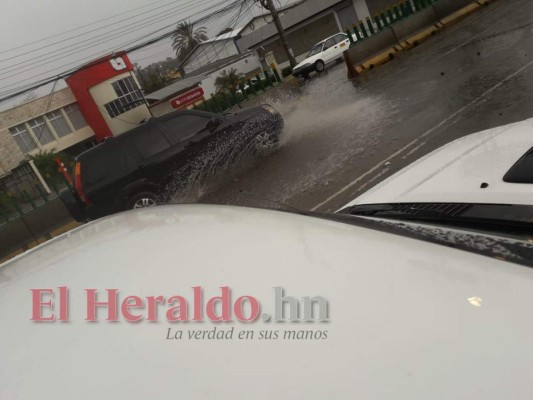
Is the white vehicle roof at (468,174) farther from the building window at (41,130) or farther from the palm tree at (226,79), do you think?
the building window at (41,130)

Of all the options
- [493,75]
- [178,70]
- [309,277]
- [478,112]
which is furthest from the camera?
[178,70]

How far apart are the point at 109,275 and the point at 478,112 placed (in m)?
7.21

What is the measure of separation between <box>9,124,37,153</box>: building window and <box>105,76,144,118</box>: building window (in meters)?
6.66

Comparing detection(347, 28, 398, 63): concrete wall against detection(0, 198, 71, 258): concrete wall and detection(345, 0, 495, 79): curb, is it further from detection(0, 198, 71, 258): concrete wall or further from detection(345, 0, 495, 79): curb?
detection(0, 198, 71, 258): concrete wall

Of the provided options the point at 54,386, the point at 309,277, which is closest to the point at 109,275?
the point at 54,386

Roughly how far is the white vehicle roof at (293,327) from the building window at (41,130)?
39.4 metres

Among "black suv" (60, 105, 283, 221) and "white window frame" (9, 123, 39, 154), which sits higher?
"white window frame" (9, 123, 39, 154)

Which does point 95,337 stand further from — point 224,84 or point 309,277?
point 224,84

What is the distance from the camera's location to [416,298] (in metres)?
1.17

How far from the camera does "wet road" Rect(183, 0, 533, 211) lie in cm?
675

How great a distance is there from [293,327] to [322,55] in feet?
76.2

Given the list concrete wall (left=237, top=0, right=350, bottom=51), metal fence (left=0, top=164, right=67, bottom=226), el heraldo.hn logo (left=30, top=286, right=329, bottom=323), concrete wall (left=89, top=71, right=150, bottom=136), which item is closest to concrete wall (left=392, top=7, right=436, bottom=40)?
metal fence (left=0, top=164, right=67, bottom=226)

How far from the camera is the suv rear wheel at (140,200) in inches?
324

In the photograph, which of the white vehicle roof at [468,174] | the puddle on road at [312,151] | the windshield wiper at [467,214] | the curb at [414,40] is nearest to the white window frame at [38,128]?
the curb at [414,40]
